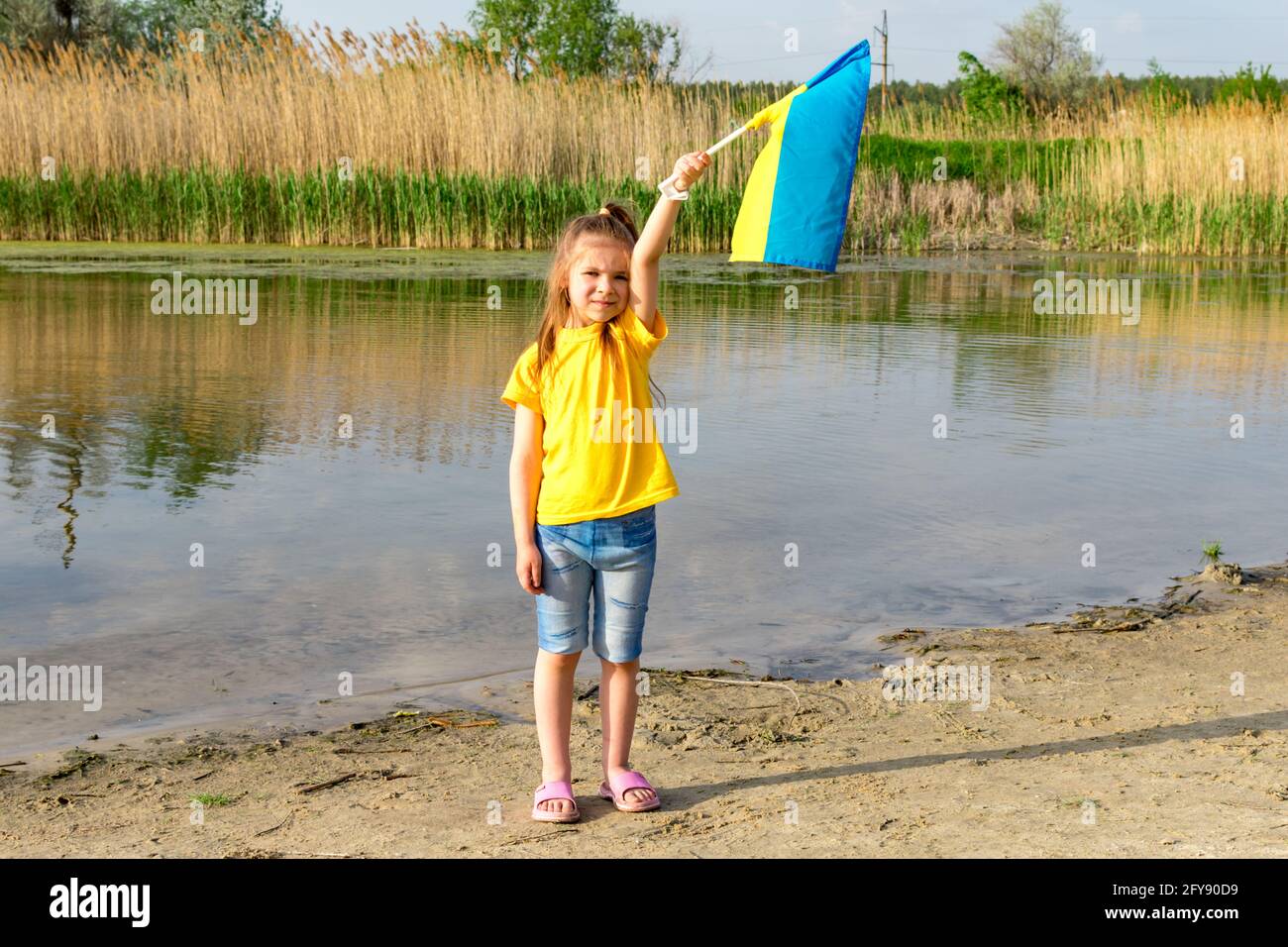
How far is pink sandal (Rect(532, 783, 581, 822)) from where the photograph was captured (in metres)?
3.58

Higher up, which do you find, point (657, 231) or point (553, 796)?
point (657, 231)

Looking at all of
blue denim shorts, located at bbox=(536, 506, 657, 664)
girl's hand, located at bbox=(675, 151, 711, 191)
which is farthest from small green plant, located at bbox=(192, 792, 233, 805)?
girl's hand, located at bbox=(675, 151, 711, 191)

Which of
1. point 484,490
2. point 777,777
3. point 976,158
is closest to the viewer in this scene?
point 777,777

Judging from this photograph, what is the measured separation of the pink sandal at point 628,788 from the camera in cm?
363

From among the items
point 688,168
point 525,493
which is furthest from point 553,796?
point 688,168

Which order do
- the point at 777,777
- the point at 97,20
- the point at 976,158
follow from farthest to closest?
the point at 97,20 → the point at 976,158 → the point at 777,777

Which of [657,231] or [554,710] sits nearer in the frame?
[657,231]

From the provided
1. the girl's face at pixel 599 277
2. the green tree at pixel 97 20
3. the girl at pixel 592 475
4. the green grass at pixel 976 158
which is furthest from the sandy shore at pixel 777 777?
the green tree at pixel 97 20

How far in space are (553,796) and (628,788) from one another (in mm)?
185

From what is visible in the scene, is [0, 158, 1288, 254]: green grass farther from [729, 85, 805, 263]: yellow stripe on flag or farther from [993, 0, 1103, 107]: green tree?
[993, 0, 1103, 107]: green tree

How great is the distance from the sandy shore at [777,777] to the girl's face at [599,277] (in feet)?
3.95

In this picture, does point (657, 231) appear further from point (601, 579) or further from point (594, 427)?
point (601, 579)

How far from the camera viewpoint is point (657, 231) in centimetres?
359

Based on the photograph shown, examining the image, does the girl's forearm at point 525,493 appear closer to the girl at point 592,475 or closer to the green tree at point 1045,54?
the girl at point 592,475
